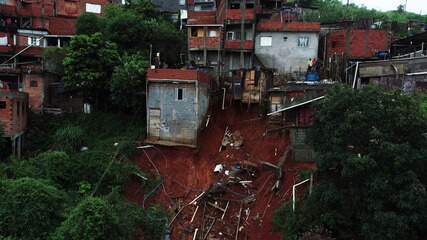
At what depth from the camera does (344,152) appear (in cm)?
2014

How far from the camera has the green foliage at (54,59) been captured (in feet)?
125

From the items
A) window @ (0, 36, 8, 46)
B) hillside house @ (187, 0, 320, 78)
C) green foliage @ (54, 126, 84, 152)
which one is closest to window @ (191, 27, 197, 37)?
hillside house @ (187, 0, 320, 78)

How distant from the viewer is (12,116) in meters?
32.2

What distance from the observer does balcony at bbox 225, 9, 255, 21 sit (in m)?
38.5

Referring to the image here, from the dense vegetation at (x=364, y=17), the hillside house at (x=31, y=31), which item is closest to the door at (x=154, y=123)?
the hillside house at (x=31, y=31)

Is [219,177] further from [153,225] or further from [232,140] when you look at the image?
[153,225]

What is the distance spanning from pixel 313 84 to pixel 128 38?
1393 cm

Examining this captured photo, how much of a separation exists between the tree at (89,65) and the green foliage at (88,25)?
6.71m

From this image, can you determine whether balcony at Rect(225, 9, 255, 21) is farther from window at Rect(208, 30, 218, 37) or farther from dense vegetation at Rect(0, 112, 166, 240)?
dense vegetation at Rect(0, 112, 166, 240)

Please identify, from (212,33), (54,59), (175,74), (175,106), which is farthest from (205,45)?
(54,59)

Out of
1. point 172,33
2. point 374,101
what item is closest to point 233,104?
point 172,33

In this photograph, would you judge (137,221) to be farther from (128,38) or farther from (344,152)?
(128,38)

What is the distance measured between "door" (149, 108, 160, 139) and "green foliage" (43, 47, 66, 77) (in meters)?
9.58

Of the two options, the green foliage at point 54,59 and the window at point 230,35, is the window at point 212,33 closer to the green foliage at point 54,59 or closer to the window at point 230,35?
the window at point 230,35
